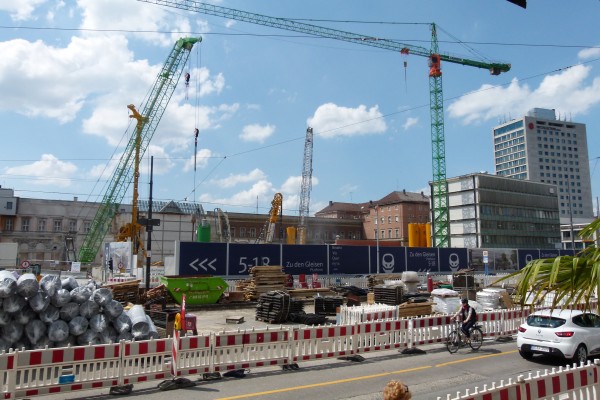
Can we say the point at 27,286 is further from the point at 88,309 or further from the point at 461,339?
the point at 461,339

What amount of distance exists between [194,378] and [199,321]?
1047 centimetres

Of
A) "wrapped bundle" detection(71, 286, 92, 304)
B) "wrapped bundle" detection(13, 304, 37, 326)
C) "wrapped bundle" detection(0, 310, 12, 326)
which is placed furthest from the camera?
"wrapped bundle" detection(71, 286, 92, 304)

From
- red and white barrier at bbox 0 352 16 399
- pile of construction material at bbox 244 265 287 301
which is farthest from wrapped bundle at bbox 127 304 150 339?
pile of construction material at bbox 244 265 287 301

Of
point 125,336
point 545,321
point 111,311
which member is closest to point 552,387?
point 545,321

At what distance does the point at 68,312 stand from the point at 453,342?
10436mm

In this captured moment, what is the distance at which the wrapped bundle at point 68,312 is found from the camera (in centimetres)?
1224

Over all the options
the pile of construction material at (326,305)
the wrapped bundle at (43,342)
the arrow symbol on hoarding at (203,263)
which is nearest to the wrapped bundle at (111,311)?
the wrapped bundle at (43,342)

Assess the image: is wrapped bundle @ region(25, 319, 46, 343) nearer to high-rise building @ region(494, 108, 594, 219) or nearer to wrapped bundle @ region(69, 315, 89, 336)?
wrapped bundle @ region(69, 315, 89, 336)

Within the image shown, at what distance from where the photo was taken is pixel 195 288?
2539cm

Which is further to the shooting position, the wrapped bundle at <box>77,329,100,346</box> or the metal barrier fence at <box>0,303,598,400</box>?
the wrapped bundle at <box>77,329,100,346</box>

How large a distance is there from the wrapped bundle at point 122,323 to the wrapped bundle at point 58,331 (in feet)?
3.77

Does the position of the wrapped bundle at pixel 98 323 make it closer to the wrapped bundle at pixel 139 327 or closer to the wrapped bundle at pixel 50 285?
the wrapped bundle at pixel 139 327

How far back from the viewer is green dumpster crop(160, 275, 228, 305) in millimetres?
24766

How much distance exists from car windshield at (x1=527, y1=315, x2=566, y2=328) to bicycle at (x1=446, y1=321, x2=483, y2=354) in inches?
76.5
